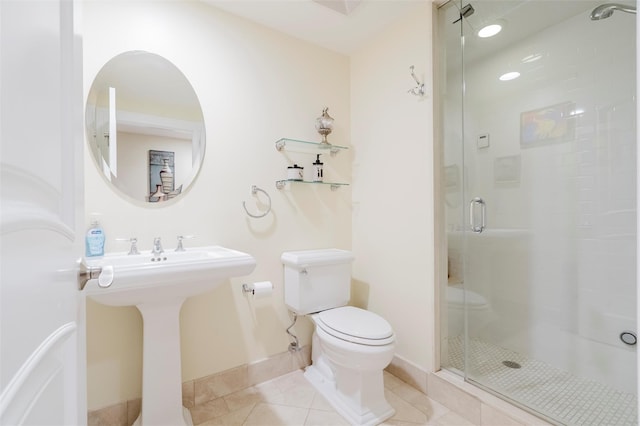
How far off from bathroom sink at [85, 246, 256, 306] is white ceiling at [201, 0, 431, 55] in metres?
1.42

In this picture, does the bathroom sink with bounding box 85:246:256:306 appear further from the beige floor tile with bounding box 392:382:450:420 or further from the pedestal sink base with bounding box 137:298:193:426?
the beige floor tile with bounding box 392:382:450:420

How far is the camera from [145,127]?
1.56 metres

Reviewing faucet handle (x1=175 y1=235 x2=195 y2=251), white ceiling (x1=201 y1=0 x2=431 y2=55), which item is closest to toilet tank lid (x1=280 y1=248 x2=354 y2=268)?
faucet handle (x1=175 y1=235 x2=195 y2=251)

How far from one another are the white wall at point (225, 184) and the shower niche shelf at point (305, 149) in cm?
4

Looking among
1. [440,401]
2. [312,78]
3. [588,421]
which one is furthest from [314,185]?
[588,421]

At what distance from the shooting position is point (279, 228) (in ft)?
6.35

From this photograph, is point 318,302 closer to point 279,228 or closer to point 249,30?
point 279,228

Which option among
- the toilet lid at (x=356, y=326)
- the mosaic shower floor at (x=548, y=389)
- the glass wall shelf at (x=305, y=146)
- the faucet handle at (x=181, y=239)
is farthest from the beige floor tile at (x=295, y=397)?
the glass wall shelf at (x=305, y=146)

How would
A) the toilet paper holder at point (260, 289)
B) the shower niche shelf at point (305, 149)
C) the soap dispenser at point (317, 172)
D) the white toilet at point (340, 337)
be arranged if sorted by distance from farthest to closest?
the soap dispenser at point (317, 172) < the shower niche shelf at point (305, 149) < the toilet paper holder at point (260, 289) < the white toilet at point (340, 337)

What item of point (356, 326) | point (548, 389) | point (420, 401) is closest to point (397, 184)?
point (356, 326)

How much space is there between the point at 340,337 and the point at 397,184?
993 millimetres

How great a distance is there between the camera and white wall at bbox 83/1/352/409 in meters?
1.43

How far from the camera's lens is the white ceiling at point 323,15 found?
1724mm

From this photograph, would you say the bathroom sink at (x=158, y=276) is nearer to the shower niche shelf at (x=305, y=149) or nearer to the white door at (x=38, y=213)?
the white door at (x=38, y=213)
